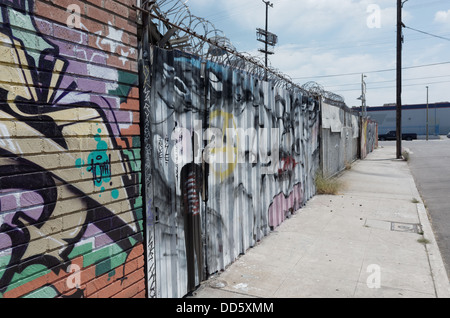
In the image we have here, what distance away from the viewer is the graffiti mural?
11.2 feet

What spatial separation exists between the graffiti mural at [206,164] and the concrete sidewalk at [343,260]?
12.7 inches

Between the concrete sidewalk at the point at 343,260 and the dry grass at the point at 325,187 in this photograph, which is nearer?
the concrete sidewalk at the point at 343,260

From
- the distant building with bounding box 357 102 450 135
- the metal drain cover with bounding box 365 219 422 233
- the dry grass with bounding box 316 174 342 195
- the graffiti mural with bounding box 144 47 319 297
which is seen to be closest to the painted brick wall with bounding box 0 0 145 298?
the graffiti mural with bounding box 144 47 319 297

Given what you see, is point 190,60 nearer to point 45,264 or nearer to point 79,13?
point 79,13

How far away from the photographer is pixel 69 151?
242 cm

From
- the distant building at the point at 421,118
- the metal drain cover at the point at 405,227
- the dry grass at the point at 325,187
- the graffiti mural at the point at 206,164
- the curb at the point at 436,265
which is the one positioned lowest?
the curb at the point at 436,265

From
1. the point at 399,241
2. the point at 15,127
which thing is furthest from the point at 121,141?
the point at 399,241

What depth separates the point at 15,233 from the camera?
2.07 metres

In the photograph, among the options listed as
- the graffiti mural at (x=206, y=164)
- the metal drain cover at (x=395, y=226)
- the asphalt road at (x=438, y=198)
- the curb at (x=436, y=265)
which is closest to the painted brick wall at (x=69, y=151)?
the graffiti mural at (x=206, y=164)

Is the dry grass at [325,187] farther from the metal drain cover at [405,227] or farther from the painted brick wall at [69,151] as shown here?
the painted brick wall at [69,151]

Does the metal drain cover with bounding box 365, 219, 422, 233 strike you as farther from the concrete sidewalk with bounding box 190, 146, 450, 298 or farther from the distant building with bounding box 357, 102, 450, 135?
the distant building with bounding box 357, 102, 450, 135

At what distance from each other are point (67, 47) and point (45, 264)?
1440 millimetres

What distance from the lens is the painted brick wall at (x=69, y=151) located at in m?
2.07
